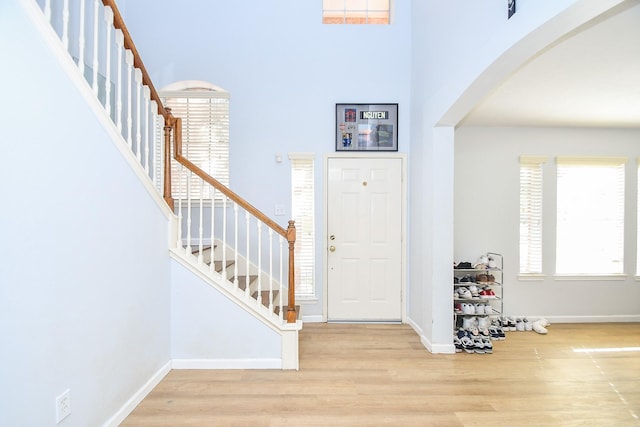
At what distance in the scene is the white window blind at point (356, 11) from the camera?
4273 mm

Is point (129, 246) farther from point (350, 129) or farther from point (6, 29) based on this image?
point (350, 129)

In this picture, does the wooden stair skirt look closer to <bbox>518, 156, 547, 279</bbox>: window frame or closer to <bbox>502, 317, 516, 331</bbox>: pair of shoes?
<bbox>502, 317, 516, 331</bbox>: pair of shoes

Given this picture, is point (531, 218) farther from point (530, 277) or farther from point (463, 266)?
point (463, 266)

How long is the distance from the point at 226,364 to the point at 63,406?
1.33m

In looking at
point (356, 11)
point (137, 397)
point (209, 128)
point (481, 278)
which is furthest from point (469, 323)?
point (356, 11)

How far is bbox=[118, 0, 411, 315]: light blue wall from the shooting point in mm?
4066

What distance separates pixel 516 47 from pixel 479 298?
2.58 m

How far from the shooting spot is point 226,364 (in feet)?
9.55

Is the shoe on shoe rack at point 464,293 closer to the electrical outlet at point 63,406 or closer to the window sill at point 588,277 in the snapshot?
the window sill at point 588,277

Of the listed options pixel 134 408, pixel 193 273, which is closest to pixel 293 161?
pixel 193 273

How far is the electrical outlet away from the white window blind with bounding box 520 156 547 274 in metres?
4.72

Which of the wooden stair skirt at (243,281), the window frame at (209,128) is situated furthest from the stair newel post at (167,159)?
the window frame at (209,128)


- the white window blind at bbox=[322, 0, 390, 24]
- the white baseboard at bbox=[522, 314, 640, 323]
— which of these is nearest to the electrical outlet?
the white window blind at bbox=[322, 0, 390, 24]

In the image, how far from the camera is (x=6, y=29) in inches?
55.9
